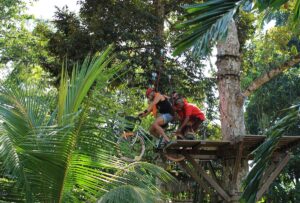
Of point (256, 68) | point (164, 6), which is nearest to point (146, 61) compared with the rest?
point (164, 6)

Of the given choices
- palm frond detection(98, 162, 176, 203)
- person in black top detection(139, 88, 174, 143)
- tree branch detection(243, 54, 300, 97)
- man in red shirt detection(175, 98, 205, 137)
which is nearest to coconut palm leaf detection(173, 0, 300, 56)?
palm frond detection(98, 162, 176, 203)

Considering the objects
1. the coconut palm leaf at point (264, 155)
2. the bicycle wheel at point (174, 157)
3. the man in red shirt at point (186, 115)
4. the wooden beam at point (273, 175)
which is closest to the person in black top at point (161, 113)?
the man in red shirt at point (186, 115)

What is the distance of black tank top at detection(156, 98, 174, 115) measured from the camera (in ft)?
28.6

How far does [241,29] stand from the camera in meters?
14.2

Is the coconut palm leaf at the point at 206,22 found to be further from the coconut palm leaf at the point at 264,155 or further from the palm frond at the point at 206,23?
the coconut palm leaf at the point at 264,155

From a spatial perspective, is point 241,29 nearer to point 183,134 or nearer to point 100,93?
point 183,134

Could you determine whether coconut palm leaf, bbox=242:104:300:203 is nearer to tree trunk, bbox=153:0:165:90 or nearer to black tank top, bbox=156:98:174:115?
black tank top, bbox=156:98:174:115

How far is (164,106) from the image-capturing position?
8.72m

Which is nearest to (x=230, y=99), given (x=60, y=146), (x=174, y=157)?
(x=174, y=157)

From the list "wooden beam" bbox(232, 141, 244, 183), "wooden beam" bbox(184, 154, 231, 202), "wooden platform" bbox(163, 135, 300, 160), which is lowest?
"wooden beam" bbox(184, 154, 231, 202)

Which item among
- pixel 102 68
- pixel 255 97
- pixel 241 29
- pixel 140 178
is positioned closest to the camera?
pixel 102 68

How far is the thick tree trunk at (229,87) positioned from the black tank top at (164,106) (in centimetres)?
140

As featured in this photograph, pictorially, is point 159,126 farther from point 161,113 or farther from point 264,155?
point 264,155

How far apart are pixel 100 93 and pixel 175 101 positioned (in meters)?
4.69
